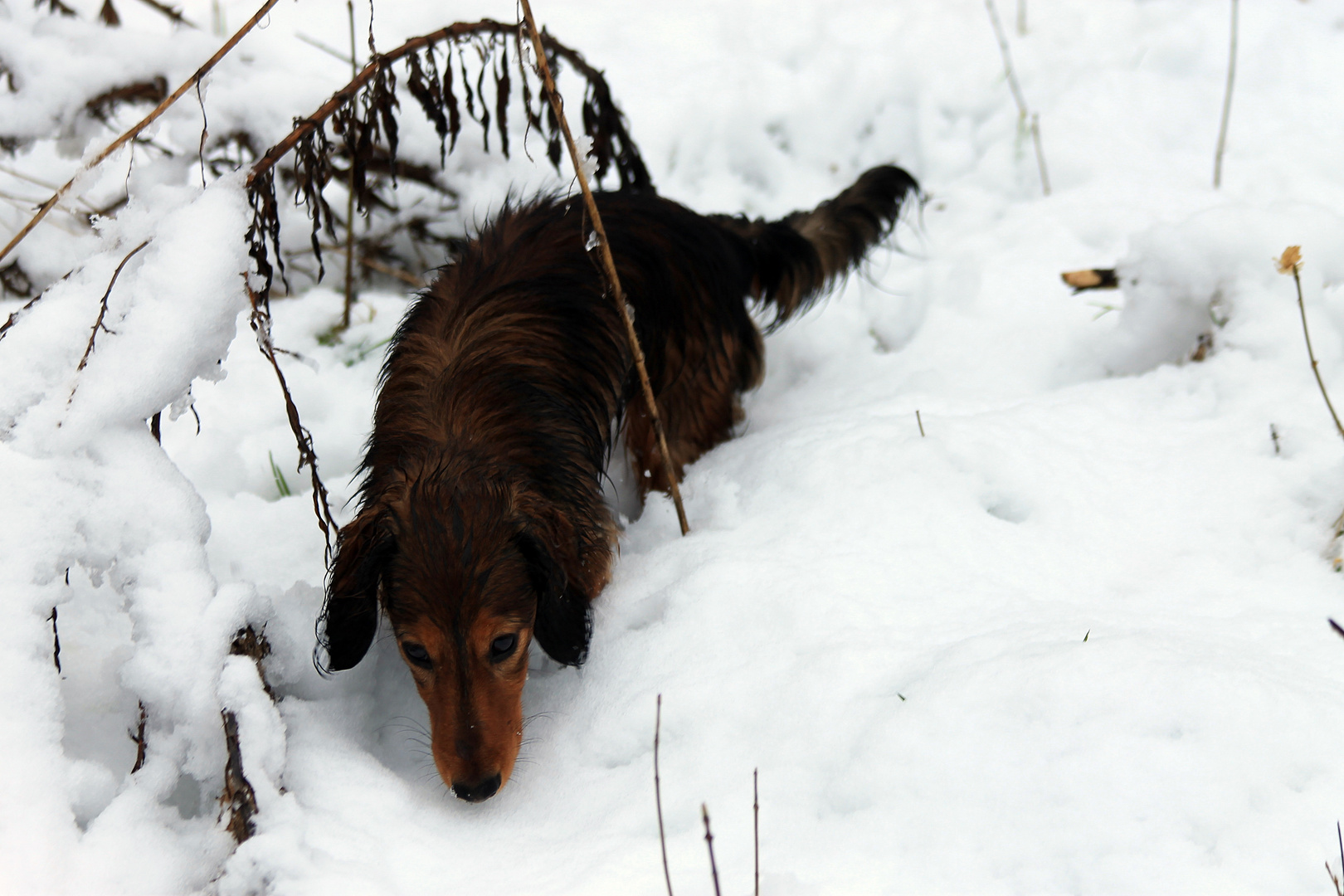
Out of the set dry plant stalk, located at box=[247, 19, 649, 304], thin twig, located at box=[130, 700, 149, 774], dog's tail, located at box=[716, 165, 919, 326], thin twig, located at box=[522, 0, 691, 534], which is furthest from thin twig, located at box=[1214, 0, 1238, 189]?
thin twig, located at box=[130, 700, 149, 774]

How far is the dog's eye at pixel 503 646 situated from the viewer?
2092 millimetres

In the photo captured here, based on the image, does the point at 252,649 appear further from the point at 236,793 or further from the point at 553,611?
the point at 553,611

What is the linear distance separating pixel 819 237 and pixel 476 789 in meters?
2.38

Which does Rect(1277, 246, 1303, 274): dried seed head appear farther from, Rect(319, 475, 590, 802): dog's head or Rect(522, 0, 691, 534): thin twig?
Rect(319, 475, 590, 802): dog's head

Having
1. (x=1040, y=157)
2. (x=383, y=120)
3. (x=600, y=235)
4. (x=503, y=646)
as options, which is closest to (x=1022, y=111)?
(x=1040, y=157)

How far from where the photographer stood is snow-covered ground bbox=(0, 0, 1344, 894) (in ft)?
5.45

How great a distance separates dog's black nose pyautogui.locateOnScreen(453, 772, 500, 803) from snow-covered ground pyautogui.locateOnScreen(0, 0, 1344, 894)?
0.21ft

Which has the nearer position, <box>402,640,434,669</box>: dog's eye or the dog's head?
the dog's head

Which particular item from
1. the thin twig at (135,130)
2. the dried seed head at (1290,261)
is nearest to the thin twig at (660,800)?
the thin twig at (135,130)

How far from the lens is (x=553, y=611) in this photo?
218cm

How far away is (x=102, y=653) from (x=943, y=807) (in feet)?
5.71

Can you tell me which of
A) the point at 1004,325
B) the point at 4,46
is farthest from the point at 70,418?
the point at 1004,325

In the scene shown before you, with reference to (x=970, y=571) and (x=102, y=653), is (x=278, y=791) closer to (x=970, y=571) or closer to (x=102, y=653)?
(x=102, y=653)

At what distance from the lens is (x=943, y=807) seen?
5.62 ft
